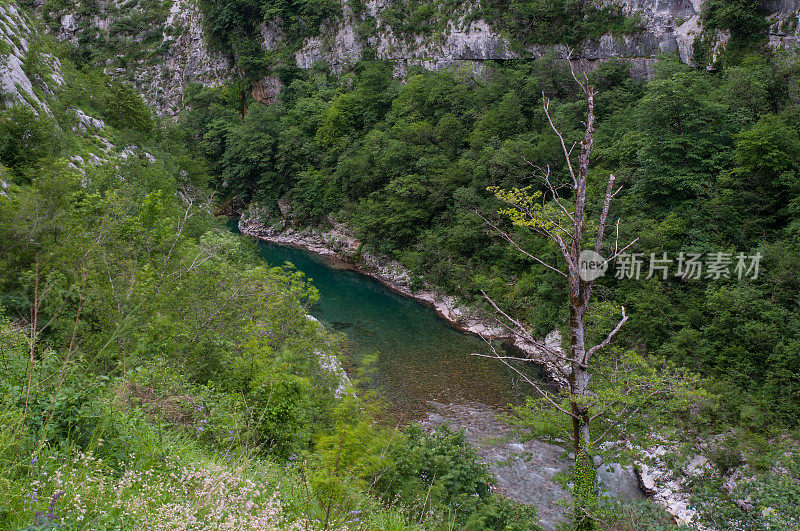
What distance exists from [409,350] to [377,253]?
Result: 965 centimetres

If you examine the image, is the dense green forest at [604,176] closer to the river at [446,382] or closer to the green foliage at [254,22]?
the river at [446,382]

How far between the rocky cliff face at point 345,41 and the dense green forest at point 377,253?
0.90 meters

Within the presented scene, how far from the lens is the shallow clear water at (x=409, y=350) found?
43.4 ft

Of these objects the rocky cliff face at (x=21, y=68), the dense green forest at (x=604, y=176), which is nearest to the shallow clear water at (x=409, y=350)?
the dense green forest at (x=604, y=176)

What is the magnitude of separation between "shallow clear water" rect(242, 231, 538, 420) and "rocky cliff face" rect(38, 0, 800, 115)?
732 inches

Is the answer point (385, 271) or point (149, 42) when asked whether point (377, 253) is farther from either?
point (149, 42)

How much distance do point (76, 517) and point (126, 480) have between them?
308mm

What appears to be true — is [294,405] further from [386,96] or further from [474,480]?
[386,96]

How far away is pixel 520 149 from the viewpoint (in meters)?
20.5

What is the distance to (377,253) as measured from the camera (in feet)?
81.5

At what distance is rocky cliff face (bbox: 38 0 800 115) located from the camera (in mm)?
23541

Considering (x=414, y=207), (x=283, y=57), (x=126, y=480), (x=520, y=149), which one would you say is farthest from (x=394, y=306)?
(x=283, y=57)

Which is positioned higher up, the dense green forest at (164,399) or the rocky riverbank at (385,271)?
the rocky riverbank at (385,271)

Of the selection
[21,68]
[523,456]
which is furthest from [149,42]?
[523,456]
